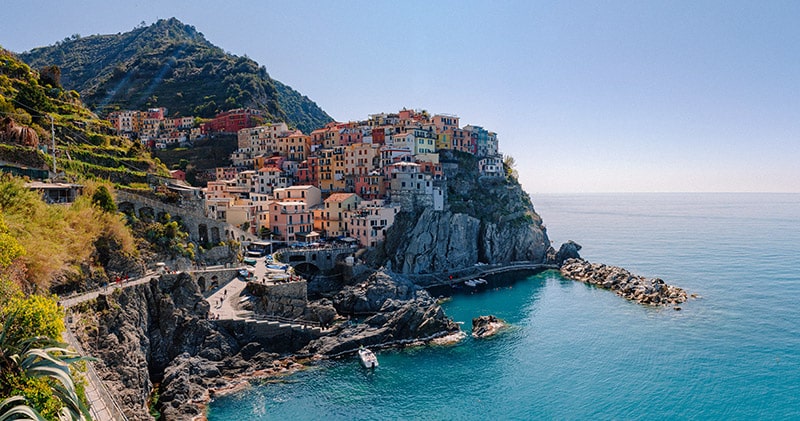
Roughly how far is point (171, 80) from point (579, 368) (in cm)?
13498

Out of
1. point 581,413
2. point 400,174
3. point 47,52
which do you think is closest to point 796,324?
point 581,413

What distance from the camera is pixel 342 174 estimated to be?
260 feet

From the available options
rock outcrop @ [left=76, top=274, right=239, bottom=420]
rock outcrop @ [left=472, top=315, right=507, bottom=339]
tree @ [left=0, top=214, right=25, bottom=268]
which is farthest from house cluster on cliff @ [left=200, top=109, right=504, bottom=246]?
tree @ [left=0, top=214, right=25, bottom=268]

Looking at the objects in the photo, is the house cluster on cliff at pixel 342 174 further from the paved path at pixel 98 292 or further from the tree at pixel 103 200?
the paved path at pixel 98 292

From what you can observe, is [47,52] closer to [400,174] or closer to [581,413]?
[400,174]

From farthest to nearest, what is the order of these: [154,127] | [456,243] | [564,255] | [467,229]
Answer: [154,127]
[564,255]
[467,229]
[456,243]

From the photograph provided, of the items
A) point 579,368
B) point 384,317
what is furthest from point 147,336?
point 579,368

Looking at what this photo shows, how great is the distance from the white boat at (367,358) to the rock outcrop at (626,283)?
37.6m

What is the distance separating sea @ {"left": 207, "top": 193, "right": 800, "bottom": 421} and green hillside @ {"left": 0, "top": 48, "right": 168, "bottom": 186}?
87.2 feet

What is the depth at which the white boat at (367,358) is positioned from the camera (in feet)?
125

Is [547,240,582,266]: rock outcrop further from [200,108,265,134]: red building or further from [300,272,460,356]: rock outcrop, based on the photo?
[200,108,265,134]: red building

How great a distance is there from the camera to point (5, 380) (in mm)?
12977

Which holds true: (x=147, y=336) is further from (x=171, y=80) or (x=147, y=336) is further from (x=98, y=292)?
(x=171, y=80)

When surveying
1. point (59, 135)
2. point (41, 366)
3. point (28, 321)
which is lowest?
point (41, 366)
